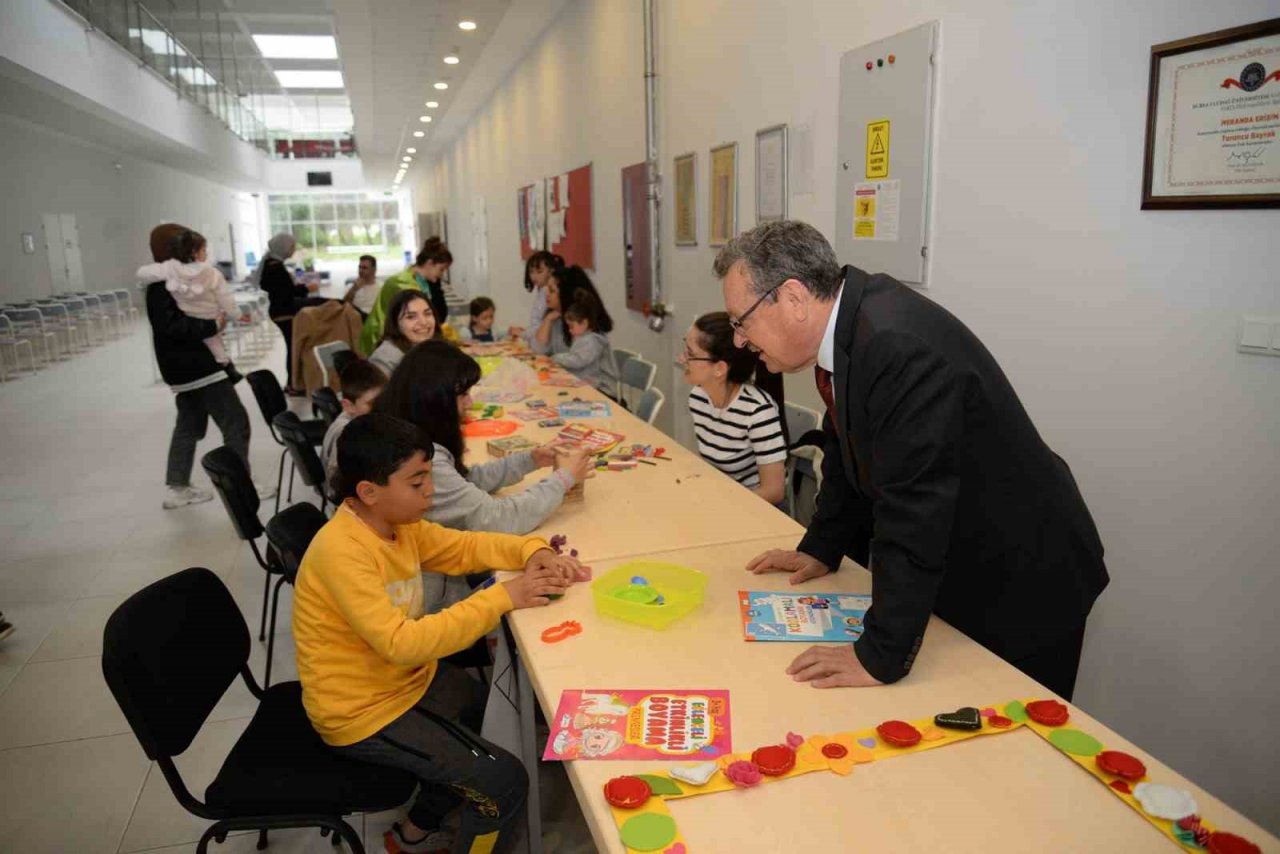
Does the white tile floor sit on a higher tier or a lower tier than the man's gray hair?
lower

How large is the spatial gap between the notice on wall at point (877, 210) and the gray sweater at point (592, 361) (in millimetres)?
2058

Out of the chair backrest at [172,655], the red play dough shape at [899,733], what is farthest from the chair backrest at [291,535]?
the red play dough shape at [899,733]

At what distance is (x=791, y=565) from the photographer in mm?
1923

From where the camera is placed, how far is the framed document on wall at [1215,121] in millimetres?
1871

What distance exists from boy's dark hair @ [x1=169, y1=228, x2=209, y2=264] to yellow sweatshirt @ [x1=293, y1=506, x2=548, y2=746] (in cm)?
398

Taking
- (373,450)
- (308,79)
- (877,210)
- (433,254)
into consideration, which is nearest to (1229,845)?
(373,450)

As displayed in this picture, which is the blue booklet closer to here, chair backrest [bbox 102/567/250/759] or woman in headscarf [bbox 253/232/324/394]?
chair backrest [bbox 102/567/250/759]

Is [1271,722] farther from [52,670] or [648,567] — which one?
[52,670]

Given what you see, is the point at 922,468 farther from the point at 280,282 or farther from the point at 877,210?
the point at 280,282

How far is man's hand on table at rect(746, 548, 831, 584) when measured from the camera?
189 cm

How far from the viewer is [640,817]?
44.8 inches

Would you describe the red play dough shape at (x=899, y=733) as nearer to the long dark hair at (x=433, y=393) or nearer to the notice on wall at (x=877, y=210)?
the long dark hair at (x=433, y=393)

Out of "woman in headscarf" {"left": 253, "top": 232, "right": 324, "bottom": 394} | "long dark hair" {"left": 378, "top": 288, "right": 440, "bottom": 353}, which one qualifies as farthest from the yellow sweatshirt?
"woman in headscarf" {"left": 253, "top": 232, "right": 324, "bottom": 394}

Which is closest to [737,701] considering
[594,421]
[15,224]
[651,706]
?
[651,706]
